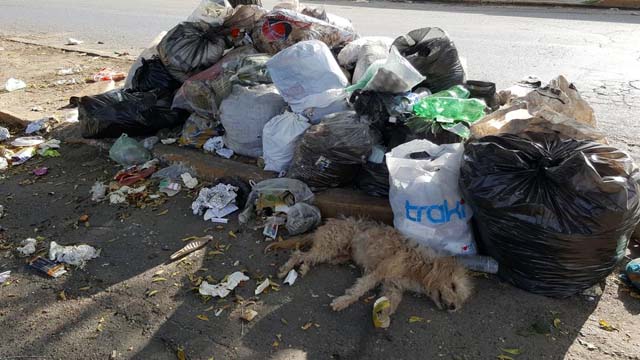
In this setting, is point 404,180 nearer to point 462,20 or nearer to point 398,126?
point 398,126

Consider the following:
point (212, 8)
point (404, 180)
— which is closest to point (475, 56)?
point (212, 8)

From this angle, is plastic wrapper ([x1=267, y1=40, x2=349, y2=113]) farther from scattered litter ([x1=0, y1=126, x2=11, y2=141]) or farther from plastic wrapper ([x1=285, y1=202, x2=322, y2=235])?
scattered litter ([x1=0, y1=126, x2=11, y2=141])

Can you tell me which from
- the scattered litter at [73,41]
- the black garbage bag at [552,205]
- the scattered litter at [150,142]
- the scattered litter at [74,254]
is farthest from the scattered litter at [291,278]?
the scattered litter at [73,41]

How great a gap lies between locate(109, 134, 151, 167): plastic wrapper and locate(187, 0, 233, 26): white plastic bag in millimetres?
1167

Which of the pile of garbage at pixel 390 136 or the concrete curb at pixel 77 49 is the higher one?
the pile of garbage at pixel 390 136

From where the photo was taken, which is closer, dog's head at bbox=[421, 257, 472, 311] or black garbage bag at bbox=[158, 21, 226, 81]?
dog's head at bbox=[421, 257, 472, 311]

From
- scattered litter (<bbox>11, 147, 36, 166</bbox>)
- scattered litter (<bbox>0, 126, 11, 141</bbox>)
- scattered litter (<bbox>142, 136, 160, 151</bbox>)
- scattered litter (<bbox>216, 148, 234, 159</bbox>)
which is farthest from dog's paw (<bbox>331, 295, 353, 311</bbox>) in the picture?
scattered litter (<bbox>0, 126, 11, 141</bbox>)

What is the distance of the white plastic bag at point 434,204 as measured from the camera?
2580mm

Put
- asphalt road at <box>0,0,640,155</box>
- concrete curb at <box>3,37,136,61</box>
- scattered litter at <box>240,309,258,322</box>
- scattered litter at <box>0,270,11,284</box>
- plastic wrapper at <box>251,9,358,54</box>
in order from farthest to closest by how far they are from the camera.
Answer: concrete curb at <box>3,37,136,61</box> → asphalt road at <box>0,0,640,155</box> → plastic wrapper at <box>251,9,358,54</box> → scattered litter at <box>0,270,11,284</box> → scattered litter at <box>240,309,258,322</box>

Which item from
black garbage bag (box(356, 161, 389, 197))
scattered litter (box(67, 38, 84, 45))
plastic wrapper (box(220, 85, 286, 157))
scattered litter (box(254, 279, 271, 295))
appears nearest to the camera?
scattered litter (box(254, 279, 271, 295))

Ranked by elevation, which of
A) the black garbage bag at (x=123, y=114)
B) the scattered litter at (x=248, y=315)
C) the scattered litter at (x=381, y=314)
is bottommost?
the scattered litter at (x=248, y=315)

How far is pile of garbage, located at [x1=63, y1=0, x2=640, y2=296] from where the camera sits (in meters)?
2.26

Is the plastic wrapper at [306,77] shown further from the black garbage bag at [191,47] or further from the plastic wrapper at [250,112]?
the black garbage bag at [191,47]

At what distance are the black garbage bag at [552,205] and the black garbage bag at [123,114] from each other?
275 centimetres
